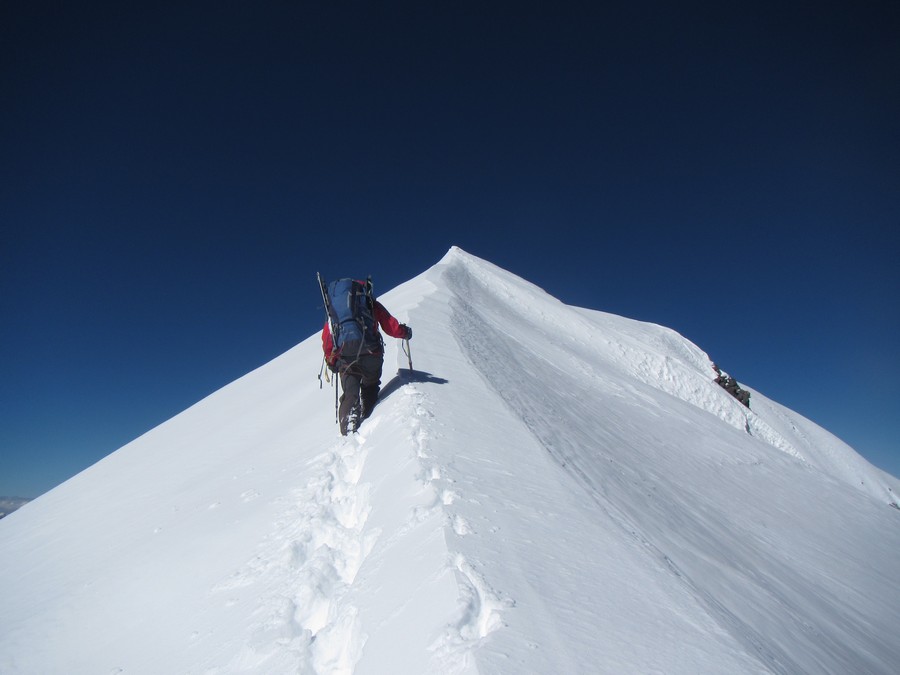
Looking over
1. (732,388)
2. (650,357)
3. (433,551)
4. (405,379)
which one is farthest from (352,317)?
(732,388)

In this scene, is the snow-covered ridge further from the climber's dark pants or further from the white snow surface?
the climber's dark pants

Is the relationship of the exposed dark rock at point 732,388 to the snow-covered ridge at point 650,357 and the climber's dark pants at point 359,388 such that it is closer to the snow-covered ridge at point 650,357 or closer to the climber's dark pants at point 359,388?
the snow-covered ridge at point 650,357

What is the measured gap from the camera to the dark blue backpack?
511 centimetres

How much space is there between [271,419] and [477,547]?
5617 millimetres

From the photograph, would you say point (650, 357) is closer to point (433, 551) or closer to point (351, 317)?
point (351, 317)

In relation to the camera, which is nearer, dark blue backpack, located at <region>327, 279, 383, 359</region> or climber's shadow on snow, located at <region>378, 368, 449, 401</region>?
dark blue backpack, located at <region>327, 279, 383, 359</region>

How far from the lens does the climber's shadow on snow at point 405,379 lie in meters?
5.41

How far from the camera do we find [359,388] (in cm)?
507

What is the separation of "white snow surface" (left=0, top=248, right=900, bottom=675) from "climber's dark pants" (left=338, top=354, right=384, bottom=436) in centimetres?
26

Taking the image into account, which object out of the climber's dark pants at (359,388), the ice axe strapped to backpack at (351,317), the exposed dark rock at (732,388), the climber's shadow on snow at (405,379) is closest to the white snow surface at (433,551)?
the climber's shadow on snow at (405,379)

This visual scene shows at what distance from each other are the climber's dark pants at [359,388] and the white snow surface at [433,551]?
259 mm

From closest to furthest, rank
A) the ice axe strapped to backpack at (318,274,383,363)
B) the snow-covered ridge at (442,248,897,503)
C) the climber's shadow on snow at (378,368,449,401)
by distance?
1. the ice axe strapped to backpack at (318,274,383,363)
2. the climber's shadow on snow at (378,368,449,401)
3. the snow-covered ridge at (442,248,897,503)

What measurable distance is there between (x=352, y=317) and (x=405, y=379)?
38.2 inches

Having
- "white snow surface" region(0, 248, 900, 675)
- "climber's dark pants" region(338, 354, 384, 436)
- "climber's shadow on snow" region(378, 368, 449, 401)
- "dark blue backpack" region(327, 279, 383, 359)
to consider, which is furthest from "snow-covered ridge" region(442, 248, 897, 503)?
"climber's dark pants" region(338, 354, 384, 436)
